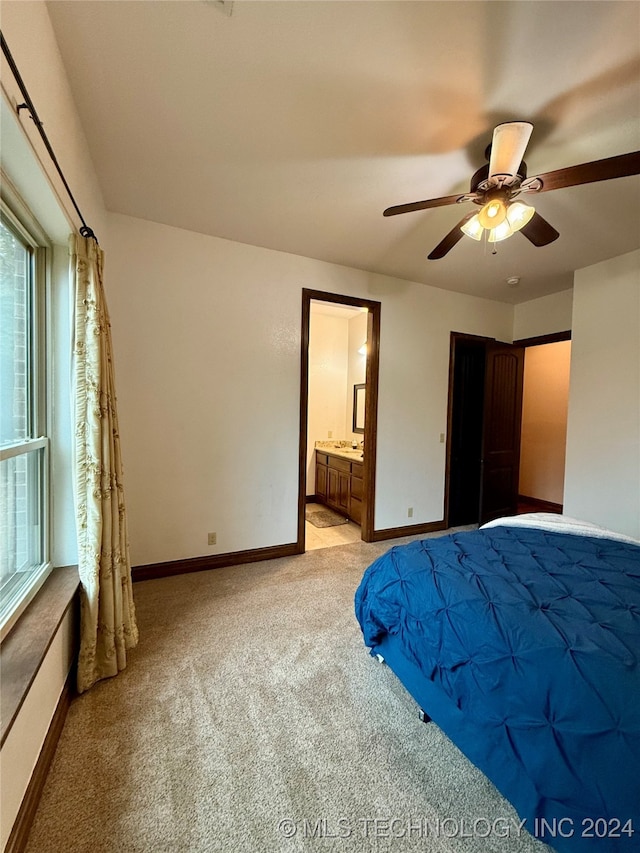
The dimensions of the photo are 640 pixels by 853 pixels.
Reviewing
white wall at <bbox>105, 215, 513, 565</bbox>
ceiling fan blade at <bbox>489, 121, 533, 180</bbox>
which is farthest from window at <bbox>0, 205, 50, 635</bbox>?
ceiling fan blade at <bbox>489, 121, 533, 180</bbox>

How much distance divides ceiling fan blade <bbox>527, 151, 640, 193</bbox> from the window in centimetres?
233

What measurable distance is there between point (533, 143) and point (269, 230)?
1.80 meters

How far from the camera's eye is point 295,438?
10.7ft

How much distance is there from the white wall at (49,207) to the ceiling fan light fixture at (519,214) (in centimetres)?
208

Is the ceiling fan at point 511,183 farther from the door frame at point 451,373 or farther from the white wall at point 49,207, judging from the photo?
the door frame at point 451,373

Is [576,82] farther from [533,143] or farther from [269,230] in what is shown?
[269,230]

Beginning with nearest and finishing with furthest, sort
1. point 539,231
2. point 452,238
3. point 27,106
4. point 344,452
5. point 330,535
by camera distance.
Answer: point 27,106
point 539,231
point 452,238
point 330,535
point 344,452

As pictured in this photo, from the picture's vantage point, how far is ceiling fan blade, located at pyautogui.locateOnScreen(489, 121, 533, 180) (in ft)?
4.92

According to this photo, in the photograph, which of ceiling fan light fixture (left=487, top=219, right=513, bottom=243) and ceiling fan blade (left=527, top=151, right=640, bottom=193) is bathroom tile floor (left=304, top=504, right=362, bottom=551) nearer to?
ceiling fan light fixture (left=487, top=219, right=513, bottom=243)

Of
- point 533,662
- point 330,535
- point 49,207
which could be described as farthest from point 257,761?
point 330,535

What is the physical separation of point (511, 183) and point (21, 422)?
2.59m

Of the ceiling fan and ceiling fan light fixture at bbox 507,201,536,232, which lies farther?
ceiling fan light fixture at bbox 507,201,536,232

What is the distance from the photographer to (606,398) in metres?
3.09

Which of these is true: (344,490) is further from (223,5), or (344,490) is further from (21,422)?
(223,5)
